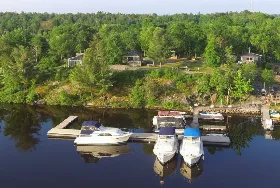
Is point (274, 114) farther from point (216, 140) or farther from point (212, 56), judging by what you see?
point (212, 56)

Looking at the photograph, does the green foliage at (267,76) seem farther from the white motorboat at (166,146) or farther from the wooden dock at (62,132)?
the wooden dock at (62,132)

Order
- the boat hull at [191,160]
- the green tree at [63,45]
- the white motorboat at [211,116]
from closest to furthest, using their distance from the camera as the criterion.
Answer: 1. the boat hull at [191,160]
2. the white motorboat at [211,116]
3. the green tree at [63,45]

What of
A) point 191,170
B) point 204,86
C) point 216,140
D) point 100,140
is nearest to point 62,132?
point 100,140

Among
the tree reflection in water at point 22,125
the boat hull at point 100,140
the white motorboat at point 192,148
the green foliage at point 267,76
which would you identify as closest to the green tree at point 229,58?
the green foliage at point 267,76

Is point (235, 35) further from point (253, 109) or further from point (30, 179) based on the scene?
point (30, 179)

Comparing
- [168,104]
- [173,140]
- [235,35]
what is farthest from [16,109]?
[235,35]

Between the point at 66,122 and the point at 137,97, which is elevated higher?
the point at 137,97
